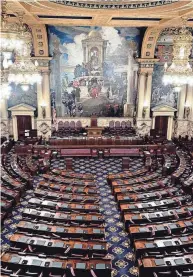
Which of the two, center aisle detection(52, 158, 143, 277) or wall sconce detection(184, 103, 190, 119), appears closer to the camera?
center aisle detection(52, 158, 143, 277)

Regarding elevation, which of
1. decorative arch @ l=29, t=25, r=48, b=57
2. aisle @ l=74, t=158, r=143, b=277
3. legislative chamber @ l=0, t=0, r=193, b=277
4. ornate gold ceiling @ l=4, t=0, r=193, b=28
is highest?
ornate gold ceiling @ l=4, t=0, r=193, b=28

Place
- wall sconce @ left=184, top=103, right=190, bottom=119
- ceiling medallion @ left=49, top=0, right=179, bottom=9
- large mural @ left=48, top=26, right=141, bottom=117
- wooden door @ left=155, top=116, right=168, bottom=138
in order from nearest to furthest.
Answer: ceiling medallion @ left=49, top=0, right=179, bottom=9 → large mural @ left=48, top=26, right=141, bottom=117 → wall sconce @ left=184, top=103, right=190, bottom=119 → wooden door @ left=155, top=116, right=168, bottom=138

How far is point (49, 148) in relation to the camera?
61.7ft

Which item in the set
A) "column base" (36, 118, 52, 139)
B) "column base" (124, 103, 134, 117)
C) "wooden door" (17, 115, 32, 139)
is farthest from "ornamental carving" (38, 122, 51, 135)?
"column base" (124, 103, 134, 117)

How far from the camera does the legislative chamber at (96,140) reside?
342 inches

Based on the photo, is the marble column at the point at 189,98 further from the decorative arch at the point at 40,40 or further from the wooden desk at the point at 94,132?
the decorative arch at the point at 40,40

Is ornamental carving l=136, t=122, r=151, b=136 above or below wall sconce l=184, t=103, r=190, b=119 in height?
below

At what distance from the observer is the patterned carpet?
30.3 ft

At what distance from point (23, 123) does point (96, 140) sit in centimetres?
587

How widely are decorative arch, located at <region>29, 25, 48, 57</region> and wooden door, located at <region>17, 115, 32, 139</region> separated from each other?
4677mm

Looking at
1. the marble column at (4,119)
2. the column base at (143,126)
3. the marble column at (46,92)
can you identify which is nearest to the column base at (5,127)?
the marble column at (4,119)

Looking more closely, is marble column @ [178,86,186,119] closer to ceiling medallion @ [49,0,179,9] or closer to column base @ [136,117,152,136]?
column base @ [136,117,152,136]

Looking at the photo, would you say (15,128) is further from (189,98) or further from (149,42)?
(189,98)

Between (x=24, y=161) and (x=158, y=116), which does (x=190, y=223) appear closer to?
(x=24, y=161)
